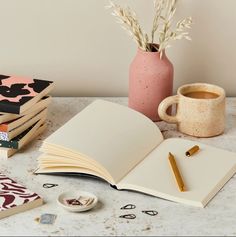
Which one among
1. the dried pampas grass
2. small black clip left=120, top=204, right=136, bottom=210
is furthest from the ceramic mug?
small black clip left=120, top=204, right=136, bottom=210

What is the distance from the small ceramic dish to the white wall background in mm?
528

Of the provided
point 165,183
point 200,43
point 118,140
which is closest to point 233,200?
point 165,183

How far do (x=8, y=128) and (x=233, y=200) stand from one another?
444 mm

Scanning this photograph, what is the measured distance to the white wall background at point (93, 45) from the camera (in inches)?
65.9

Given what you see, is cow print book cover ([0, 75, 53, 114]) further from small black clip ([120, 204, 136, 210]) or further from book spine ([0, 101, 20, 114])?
small black clip ([120, 204, 136, 210])

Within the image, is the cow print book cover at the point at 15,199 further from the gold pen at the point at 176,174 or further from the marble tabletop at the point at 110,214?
the gold pen at the point at 176,174

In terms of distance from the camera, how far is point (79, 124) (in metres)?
1.40

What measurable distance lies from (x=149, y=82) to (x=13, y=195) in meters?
0.45

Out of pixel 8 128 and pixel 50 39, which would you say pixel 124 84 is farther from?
pixel 8 128

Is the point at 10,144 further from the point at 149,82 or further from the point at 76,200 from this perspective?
the point at 149,82

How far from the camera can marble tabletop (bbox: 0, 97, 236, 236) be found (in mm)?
1164

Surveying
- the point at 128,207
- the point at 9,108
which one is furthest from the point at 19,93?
the point at 128,207

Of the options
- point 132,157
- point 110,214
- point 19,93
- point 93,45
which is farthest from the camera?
A: point 93,45

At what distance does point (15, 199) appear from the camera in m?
1.22
